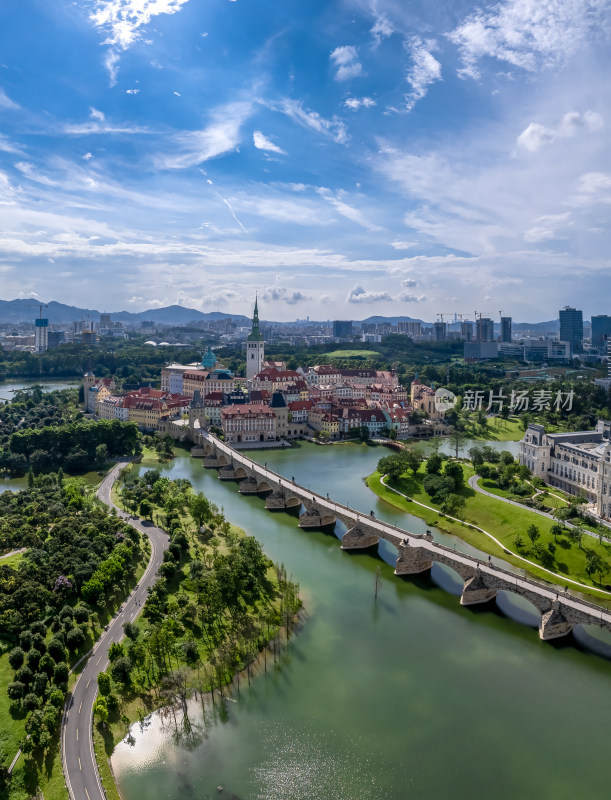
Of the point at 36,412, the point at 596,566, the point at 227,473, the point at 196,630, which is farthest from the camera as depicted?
the point at 36,412

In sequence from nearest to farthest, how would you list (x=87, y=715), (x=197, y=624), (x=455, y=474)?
(x=87, y=715)
(x=197, y=624)
(x=455, y=474)

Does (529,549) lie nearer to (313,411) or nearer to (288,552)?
(288,552)

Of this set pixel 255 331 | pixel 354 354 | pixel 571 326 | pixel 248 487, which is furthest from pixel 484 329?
pixel 248 487

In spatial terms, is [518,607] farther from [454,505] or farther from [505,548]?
[454,505]

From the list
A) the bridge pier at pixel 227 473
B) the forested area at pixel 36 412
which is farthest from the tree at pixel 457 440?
the forested area at pixel 36 412

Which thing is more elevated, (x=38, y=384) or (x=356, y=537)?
(x=38, y=384)

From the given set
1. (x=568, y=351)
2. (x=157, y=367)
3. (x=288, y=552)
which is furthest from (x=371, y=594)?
(x=568, y=351)

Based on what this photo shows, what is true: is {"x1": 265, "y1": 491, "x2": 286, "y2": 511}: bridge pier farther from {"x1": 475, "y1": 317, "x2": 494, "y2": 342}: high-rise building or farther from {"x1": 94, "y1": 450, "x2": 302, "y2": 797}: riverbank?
{"x1": 475, "y1": 317, "x2": 494, "y2": 342}: high-rise building
